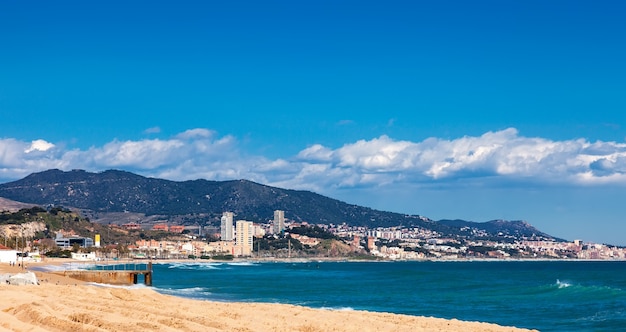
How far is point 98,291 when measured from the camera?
1394 inches

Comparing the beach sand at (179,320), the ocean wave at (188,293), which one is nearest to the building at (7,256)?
the ocean wave at (188,293)

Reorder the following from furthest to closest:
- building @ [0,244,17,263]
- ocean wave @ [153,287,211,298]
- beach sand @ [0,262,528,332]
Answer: building @ [0,244,17,263] < ocean wave @ [153,287,211,298] < beach sand @ [0,262,528,332]

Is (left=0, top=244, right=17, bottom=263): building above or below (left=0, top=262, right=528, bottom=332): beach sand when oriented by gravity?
above

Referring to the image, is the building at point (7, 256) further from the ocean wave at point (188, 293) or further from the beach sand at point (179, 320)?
the beach sand at point (179, 320)

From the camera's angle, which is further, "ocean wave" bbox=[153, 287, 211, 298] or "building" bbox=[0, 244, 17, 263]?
"building" bbox=[0, 244, 17, 263]

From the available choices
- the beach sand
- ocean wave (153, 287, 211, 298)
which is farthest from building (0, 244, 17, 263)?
the beach sand

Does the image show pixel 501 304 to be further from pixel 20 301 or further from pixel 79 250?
pixel 79 250

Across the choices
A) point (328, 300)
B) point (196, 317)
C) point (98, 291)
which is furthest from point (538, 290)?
point (196, 317)

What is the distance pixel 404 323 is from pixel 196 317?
8.24 m

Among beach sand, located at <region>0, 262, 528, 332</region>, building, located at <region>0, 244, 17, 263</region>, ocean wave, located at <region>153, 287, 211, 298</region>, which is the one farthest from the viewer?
building, located at <region>0, 244, 17, 263</region>

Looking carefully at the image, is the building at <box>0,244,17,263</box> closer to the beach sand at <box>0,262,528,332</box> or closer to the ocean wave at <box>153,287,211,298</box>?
the ocean wave at <box>153,287,211,298</box>

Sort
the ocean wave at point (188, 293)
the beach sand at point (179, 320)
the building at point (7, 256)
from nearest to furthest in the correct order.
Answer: the beach sand at point (179, 320) → the ocean wave at point (188, 293) → the building at point (7, 256)

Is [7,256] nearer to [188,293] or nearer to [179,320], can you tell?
[188,293]

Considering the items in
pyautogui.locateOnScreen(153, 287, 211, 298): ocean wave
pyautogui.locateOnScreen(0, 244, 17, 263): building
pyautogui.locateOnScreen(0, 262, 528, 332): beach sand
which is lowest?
pyautogui.locateOnScreen(153, 287, 211, 298): ocean wave
